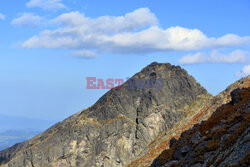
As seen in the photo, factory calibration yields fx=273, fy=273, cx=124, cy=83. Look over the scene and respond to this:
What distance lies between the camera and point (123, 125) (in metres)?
91.1

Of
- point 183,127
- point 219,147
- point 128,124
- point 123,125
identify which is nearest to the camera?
point 219,147

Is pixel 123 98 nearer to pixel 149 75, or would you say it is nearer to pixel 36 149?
pixel 149 75

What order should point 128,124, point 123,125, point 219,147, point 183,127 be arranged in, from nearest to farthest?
point 219,147 → point 183,127 → point 123,125 → point 128,124

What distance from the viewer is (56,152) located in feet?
290

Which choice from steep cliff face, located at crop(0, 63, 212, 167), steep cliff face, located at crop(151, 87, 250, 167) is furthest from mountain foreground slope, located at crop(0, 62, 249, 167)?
steep cliff face, located at crop(151, 87, 250, 167)

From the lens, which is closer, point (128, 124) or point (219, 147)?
point (219, 147)

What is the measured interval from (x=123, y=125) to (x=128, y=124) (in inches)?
68.3

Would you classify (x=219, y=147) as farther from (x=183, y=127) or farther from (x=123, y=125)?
(x=123, y=125)

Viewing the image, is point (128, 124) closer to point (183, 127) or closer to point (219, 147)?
point (183, 127)

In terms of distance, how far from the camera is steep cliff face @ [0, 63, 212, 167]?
87.1 meters

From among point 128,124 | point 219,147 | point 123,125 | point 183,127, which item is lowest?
point 219,147

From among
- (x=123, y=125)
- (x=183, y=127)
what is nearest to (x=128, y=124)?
(x=123, y=125)

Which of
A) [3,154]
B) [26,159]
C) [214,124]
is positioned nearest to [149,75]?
[26,159]

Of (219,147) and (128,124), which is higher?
(128,124)
